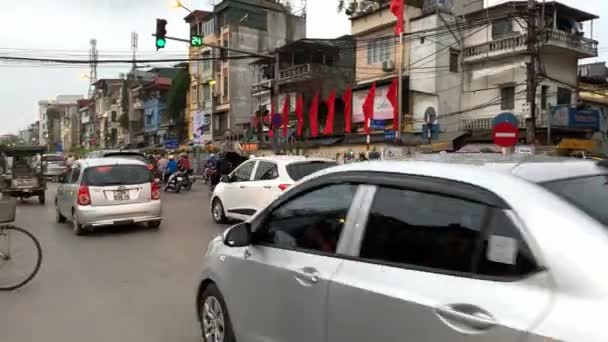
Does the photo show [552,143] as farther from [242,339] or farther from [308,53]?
[242,339]

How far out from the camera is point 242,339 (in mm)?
3865

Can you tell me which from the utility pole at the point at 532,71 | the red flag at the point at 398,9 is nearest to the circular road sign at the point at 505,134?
the utility pole at the point at 532,71

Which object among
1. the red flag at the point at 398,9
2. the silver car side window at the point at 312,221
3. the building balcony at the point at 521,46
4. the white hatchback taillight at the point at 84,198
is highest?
the red flag at the point at 398,9

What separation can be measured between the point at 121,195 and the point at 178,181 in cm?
1182

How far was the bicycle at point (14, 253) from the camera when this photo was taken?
6.95 m

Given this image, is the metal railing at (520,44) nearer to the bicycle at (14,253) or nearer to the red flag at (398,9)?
the red flag at (398,9)

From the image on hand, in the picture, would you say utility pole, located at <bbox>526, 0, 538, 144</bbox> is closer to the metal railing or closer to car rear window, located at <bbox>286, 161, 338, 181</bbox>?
the metal railing

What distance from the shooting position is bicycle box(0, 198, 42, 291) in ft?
22.8

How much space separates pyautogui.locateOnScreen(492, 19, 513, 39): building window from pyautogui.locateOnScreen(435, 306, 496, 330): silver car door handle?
106ft

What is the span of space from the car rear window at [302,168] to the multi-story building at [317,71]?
26.7 metres

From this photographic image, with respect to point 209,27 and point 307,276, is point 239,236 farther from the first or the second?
point 209,27

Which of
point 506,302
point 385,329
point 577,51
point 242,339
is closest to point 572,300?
point 506,302

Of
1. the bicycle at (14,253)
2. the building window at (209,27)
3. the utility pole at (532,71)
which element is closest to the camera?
the bicycle at (14,253)

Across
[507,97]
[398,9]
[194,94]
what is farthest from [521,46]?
[194,94]
